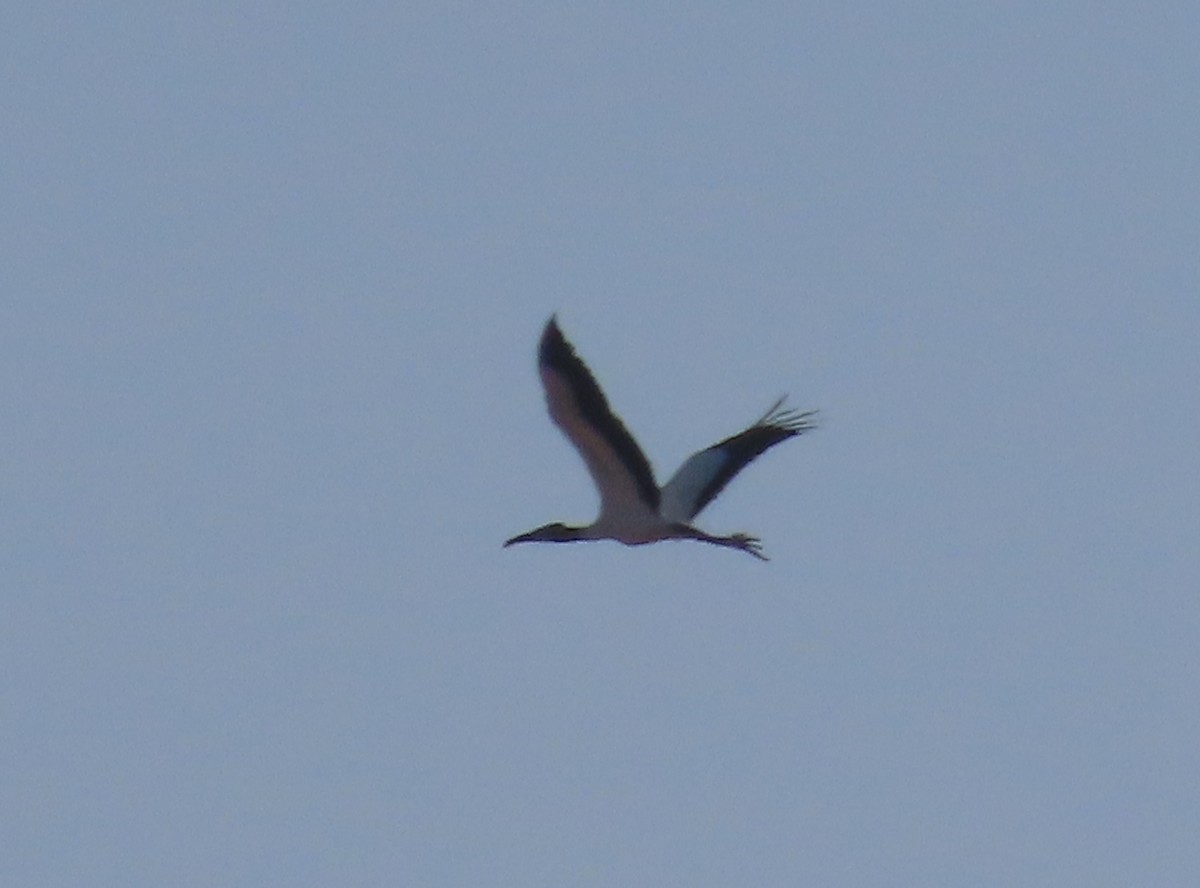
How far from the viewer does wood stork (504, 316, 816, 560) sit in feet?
85.4

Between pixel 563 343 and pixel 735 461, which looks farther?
pixel 735 461

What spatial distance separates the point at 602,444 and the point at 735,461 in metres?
3.11

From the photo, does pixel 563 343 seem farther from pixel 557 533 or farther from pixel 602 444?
pixel 557 533

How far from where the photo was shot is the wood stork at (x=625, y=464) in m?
26.0

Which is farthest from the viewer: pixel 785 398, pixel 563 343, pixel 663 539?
pixel 785 398

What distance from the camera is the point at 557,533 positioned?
94.0 feet

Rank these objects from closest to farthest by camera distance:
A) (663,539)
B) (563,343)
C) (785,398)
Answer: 1. (563,343)
2. (663,539)
3. (785,398)

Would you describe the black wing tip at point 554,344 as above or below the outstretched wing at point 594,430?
above

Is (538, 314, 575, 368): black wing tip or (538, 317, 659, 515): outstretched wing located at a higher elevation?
(538, 314, 575, 368): black wing tip

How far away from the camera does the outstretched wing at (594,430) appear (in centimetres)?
2592

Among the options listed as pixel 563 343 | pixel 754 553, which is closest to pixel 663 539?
pixel 754 553

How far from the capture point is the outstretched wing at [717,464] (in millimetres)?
28859

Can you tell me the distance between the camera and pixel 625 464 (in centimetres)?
2691

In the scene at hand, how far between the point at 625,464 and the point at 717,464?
8.69 ft
